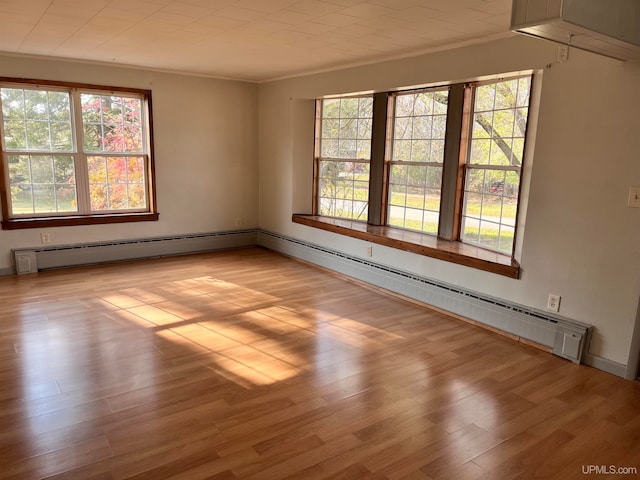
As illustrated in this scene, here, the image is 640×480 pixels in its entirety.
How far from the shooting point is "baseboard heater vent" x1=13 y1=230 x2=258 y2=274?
5352mm

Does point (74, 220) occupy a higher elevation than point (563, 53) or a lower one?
lower

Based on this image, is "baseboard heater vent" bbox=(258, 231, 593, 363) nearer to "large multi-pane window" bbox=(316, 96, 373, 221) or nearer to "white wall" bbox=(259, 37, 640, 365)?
"white wall" bbox=(259, 37, 640, 365)

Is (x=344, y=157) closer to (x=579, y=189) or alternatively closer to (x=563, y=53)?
(x=563, y=53)

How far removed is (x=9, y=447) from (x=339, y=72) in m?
4.59

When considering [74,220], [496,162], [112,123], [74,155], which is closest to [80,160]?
[74,155]

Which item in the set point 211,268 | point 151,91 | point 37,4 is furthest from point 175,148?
point 37,4

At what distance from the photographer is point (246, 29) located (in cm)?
365

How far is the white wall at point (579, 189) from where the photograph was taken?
309 cm

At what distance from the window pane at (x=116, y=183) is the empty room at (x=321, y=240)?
27 millimetres

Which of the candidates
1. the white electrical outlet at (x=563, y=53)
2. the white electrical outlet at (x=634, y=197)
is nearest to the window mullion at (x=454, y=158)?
the white electrical outlet at (x=563, y=53)

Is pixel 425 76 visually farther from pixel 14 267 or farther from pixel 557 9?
pixel 14 267

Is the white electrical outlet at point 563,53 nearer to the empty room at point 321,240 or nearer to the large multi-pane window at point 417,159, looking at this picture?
the empty room at point 321,240

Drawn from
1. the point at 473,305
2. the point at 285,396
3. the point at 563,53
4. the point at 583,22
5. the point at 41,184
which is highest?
the point at 563,53

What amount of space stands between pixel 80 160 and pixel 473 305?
4.68 m
